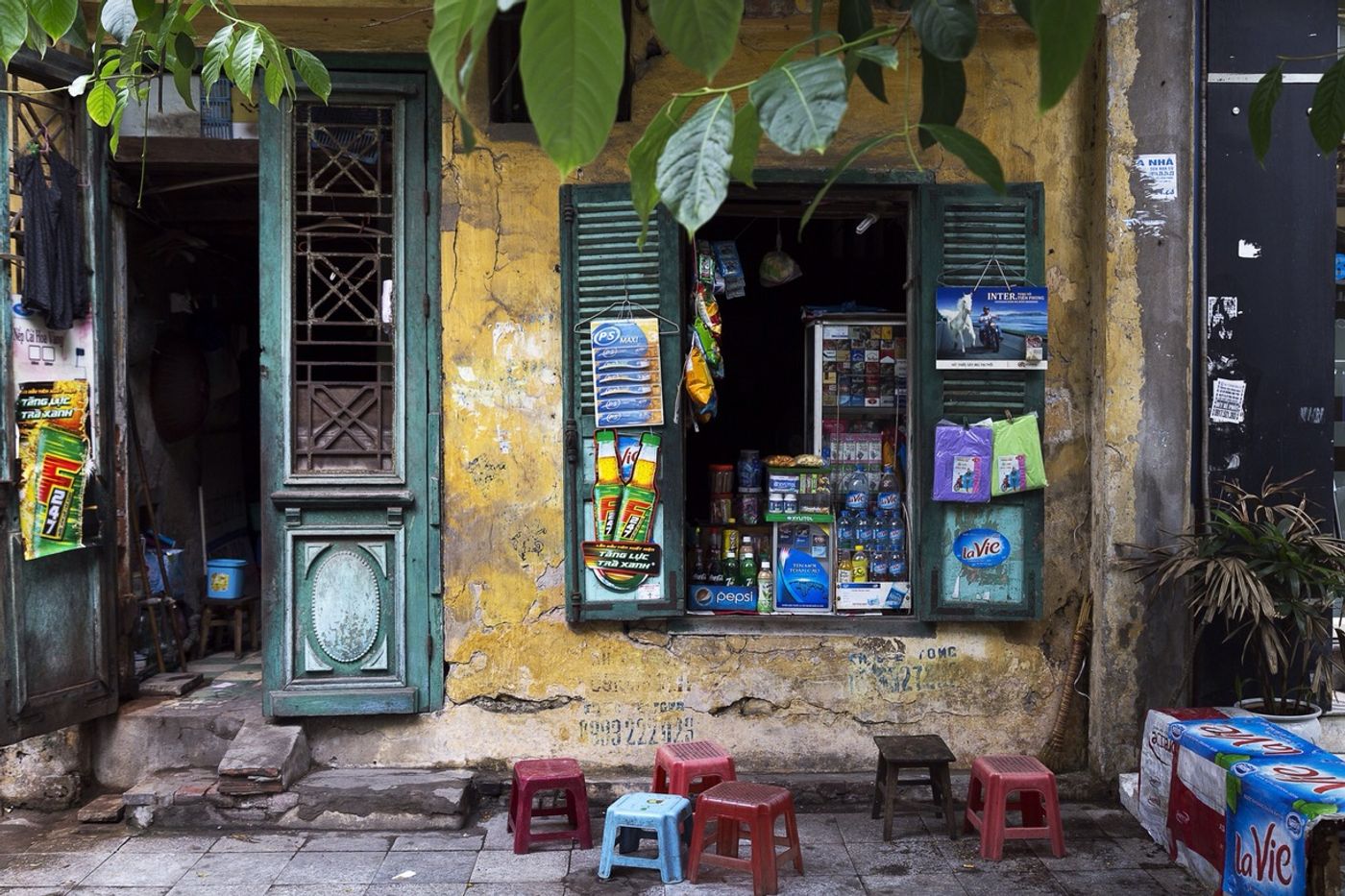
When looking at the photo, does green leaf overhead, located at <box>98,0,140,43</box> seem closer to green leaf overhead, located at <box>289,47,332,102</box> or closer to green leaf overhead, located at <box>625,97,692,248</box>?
green leaf overhead, located at <box>289,47,332,102</box>

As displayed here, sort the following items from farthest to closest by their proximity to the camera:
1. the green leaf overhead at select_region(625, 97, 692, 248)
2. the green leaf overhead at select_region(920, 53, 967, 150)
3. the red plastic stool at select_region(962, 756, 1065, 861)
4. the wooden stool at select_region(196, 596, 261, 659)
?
the wooden stool at select_region(196, 596, 261, 659) → the red plastic stool at select_region(962, 756, 1065, 861) → the green leaf overhead at select_region(920, 53, 967, 150) → the green leaf overhead at select_region(625, 97, 692, 248)

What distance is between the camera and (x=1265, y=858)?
12.5 ft

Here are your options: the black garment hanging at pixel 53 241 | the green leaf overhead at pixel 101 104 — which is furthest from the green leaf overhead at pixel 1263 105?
the black garment hanging at pixel 53 241

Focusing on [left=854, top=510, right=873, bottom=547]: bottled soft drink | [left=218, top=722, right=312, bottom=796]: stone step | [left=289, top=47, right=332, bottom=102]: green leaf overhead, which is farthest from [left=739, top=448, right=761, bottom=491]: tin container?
[left=289, top=47, right=332, bottom=102]: green leaf overhead

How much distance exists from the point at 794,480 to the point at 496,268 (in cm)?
181

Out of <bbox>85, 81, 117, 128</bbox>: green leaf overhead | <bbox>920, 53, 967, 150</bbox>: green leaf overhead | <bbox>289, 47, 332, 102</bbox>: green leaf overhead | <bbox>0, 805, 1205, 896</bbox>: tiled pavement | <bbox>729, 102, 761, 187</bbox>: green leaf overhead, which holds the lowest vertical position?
<bbox>0, 805, 1205, 896</bbox>: tiled pavement

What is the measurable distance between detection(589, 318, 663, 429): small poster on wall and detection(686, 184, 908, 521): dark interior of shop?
1321 mm

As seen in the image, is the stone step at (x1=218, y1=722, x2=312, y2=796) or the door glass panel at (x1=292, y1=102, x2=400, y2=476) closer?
the stone step at (x1=218, y1=722, x2=312, y2=796)

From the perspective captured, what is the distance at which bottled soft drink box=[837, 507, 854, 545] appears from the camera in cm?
578

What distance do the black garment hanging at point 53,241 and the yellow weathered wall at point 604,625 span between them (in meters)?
1.70

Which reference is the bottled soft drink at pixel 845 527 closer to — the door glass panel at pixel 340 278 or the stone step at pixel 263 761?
the door glass panel at pixel 340 278

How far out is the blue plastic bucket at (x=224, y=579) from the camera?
697 centimetres

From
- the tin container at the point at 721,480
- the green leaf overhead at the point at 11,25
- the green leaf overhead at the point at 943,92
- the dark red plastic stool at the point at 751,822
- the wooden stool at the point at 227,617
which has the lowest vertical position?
the dark red plastic stool at the point at 751,822

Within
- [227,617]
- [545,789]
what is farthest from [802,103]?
[227,617]
